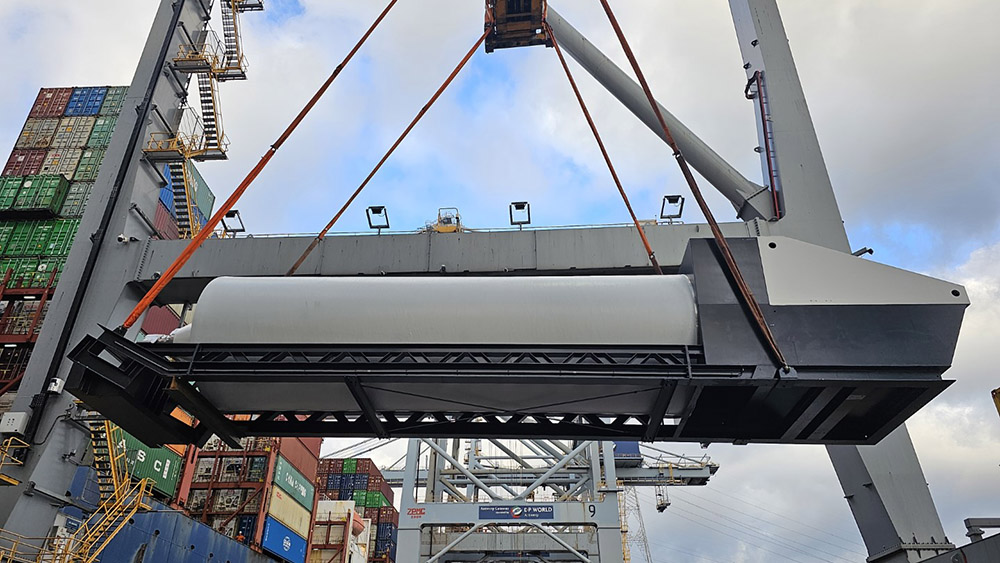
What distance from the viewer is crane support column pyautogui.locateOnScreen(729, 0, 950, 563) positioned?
1002 cm

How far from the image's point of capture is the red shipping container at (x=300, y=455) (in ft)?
105

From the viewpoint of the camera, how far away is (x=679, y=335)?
319 inches

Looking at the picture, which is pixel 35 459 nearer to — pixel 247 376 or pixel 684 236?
pixel 247 376

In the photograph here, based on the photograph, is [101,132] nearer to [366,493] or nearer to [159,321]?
[159,321]

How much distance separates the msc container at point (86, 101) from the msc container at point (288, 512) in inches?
882

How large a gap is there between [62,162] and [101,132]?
2.37 m

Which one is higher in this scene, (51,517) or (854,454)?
(854,454)

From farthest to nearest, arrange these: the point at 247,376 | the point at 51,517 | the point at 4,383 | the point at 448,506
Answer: the point at 4,383, the point at 448,506, the point at 51,517, the point at 247,376

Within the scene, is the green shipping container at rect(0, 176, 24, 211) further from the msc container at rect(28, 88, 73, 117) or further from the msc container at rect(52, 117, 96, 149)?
the msc container at rect(28, 88, 73, 117)

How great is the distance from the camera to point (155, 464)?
2416 cm

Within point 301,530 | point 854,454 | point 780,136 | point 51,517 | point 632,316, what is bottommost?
point 51,517

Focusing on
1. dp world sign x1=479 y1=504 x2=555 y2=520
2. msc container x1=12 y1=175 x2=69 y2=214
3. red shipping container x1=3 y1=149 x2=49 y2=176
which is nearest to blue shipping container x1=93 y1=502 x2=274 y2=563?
dp world sign x1=479 y1=504 x2=555 y2=520

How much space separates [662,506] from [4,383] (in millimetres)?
36132

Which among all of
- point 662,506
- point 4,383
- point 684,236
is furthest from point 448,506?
point 662,506
